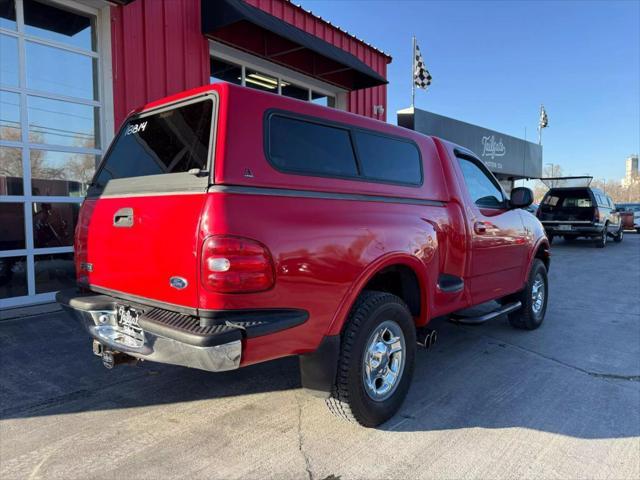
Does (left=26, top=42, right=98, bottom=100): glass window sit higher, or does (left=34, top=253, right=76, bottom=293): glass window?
(left=26, top=42, right=98, bottom=100): glass window

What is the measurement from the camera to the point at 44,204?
19.5 feet

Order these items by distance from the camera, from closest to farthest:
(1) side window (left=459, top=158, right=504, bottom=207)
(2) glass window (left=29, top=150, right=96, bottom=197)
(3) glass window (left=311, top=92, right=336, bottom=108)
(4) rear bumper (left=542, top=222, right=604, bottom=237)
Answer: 1. (1) side window (left=459, top=158, right=504, bottom=207)
2. (2) glass window (left=29, top=150, right=96, bottom=197)
3. (3) glass window (left=311, top=92, right=336, bottom=108)
4. (4) rear bumper (left=542, top=222, right=604, bottom=237)

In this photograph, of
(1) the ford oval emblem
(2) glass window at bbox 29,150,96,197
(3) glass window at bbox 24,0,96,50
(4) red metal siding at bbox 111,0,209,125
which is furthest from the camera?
(4) red metal siding at bbox 111,0,209,125

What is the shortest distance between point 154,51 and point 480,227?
17.6ft

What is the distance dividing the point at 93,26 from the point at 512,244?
6.07 m

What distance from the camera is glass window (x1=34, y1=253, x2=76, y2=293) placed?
589 cm

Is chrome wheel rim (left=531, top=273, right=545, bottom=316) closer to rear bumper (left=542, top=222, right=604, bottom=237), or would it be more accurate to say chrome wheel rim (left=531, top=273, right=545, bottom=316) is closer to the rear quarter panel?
the rear quarter panel

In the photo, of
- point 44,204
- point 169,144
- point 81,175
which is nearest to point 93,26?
point 81,175

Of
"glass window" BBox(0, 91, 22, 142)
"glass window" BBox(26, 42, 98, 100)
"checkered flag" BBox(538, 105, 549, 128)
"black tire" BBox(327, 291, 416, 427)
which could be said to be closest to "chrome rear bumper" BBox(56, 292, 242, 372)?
"black tire" BBox(327, 291, 416, 427)

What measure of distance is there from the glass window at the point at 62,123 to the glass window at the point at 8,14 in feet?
2.75

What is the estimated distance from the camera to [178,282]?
2.43 metres

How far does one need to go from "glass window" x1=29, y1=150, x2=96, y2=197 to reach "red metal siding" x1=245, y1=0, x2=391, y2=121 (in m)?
3.85

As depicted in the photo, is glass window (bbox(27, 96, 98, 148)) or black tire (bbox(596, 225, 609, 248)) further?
black tire (bbox(596, 225, 609, 248))

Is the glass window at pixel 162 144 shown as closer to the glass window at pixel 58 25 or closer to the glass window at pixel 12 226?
the glass window at pixel 12 226
